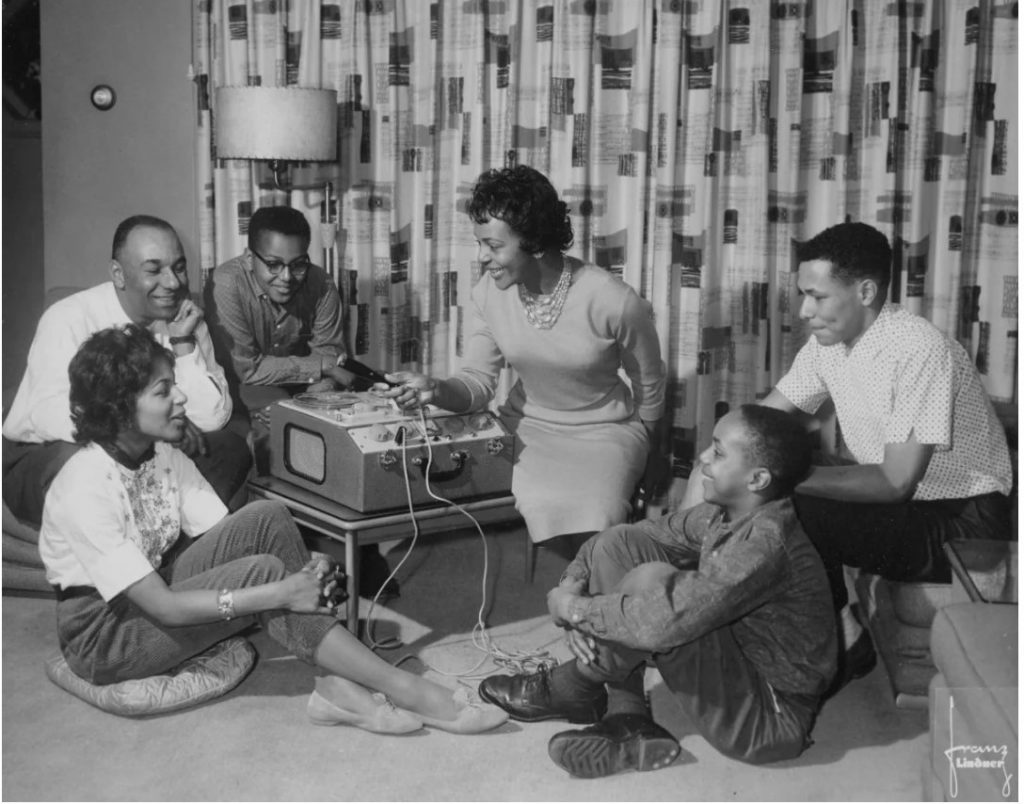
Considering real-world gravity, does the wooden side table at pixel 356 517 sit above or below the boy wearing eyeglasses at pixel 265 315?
below

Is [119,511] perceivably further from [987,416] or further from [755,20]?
[755,20]

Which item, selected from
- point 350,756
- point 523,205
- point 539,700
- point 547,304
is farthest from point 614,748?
point 523,205

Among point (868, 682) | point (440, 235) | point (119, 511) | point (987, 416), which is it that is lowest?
point (868, 682)

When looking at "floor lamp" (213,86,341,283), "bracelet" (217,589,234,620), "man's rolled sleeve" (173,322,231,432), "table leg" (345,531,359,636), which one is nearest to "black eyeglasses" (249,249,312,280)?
"floor lamp" (213,86,341,283)

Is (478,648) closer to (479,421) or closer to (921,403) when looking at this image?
(479,421)

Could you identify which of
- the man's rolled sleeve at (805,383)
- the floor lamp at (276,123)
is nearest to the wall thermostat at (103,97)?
the floor lamp at (276,123)

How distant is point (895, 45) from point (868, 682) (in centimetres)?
227

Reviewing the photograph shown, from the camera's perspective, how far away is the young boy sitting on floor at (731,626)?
2.26m

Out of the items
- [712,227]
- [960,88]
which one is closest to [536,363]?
[712,227]

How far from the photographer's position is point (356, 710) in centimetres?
252

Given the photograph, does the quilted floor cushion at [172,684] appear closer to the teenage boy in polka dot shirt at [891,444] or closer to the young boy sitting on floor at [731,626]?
the young boy sitting on floor at [731,626]

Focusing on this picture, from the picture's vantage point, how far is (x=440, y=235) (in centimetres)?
456

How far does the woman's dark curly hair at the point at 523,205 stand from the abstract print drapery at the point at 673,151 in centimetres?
127

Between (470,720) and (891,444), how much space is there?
3.56 feet
